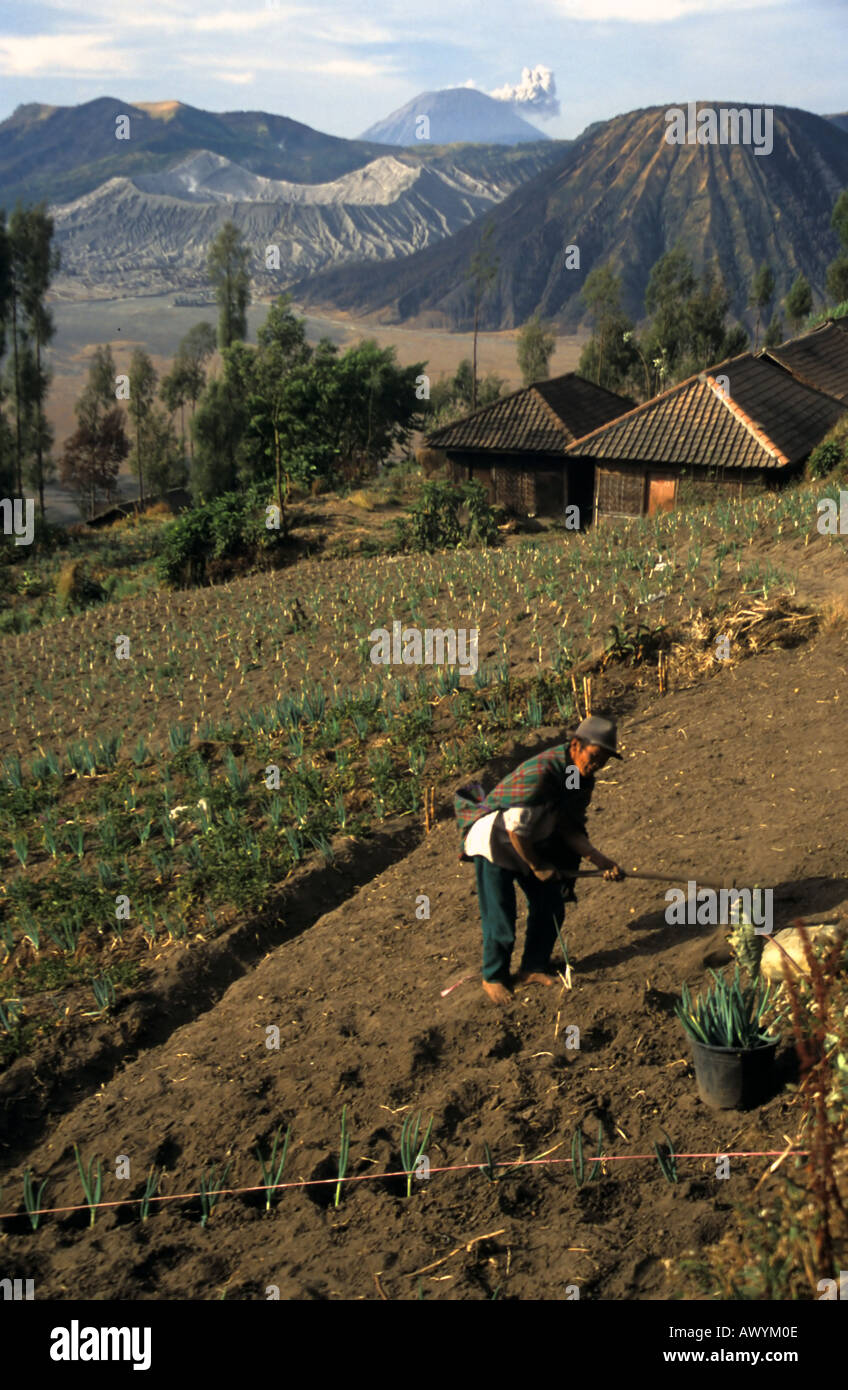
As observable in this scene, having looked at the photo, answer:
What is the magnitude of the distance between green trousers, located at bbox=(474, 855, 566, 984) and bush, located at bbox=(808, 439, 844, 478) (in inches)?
675

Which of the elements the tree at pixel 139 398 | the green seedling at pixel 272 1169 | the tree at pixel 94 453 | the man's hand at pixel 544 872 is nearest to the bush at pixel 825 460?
the man's hand at pixel 544 872

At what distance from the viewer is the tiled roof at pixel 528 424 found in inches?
1136

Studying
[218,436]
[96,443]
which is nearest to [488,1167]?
[218,436]

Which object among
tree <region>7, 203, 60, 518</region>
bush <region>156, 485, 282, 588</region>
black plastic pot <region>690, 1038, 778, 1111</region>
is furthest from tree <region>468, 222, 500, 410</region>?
black plastic pot <region>690, 1038, 778, 1111</region>

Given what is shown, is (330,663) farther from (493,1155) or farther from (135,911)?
(493,1155)

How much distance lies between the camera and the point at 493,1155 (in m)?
4.36

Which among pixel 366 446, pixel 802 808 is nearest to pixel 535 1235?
pixel 802 808

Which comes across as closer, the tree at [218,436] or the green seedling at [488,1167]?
the green seedling at [488,1167]

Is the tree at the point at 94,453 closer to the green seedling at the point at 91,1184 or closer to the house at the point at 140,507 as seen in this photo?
the house at the point at 140,507

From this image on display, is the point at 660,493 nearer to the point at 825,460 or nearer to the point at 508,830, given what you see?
the point at 825,460

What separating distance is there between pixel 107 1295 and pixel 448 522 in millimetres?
20119

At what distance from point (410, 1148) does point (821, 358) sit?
109 ft

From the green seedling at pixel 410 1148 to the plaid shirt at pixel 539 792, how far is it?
1514mm

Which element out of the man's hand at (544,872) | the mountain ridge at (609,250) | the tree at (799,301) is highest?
the mountain ridge at (609,250)
